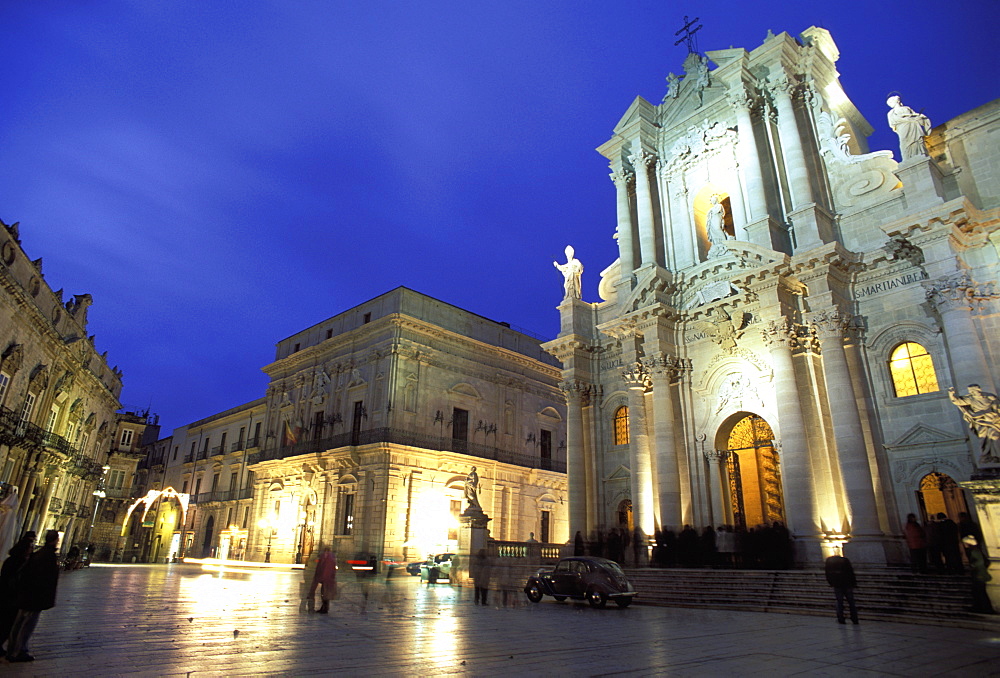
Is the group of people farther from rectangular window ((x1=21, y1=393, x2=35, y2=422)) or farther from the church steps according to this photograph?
rectangular window ((x1=21, y1=393, x2=35, y2=422))

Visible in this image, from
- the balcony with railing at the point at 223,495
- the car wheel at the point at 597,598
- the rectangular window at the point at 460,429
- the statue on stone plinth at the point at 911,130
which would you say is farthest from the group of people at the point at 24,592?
the balcony with railing at the point at 223,495

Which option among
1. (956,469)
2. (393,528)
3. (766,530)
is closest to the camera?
(956,469)

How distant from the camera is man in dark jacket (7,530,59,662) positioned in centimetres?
575

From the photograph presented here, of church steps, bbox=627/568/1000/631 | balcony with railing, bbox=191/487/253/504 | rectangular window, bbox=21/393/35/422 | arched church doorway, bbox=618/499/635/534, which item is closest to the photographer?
church steps, bbox=627/568/1000/631

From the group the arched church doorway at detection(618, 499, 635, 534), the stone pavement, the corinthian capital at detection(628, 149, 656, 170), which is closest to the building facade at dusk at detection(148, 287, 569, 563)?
the arched church doorway at detection(618, 499, 635, 534)

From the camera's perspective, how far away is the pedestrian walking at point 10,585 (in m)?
5.90

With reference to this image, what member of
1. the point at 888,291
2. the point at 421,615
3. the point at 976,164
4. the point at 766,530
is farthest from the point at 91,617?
the point at 976,164

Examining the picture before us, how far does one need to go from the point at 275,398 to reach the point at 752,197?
30.0m

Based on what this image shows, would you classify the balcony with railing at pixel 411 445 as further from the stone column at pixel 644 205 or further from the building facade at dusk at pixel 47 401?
the stone column at pixel 644 205

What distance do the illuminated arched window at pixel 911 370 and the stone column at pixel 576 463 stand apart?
10145mm

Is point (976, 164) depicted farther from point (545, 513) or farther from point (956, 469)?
point (545, 513)

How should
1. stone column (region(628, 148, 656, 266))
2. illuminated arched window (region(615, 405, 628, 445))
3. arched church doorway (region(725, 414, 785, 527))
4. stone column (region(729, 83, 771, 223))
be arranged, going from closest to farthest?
arched church doorway (region(725, 414, 785, 527)), stone column (region(729, 83, 771, 223)), stone column (region(628, 148, 656, 266)), illuminated arched window (region(615, 405, 628, 445))

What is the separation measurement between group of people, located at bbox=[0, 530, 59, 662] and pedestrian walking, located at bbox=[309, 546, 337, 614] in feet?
17.1

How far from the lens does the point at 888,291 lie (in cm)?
1573
